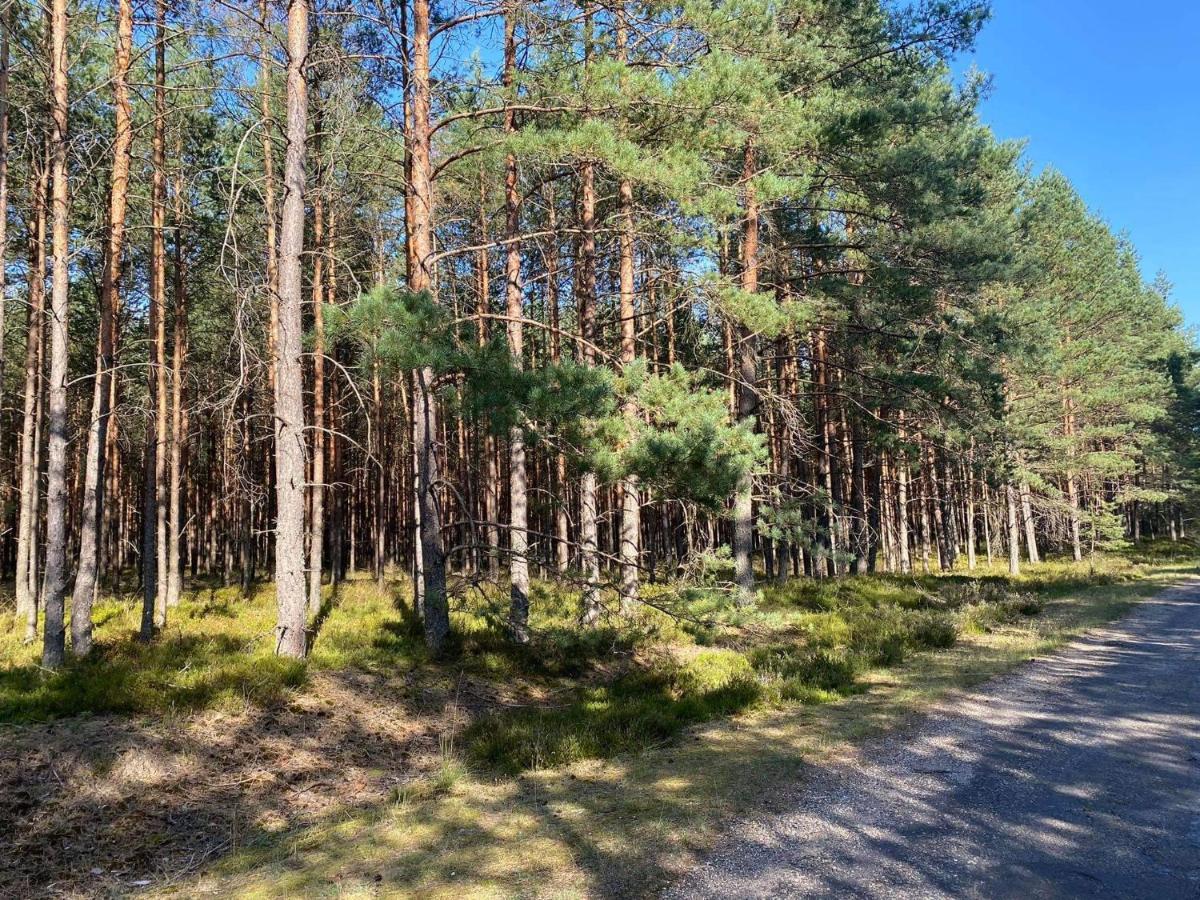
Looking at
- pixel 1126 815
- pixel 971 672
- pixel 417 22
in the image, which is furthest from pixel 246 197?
pixel 1126 815

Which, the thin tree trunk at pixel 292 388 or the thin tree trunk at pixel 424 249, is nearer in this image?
the thin tree trunk at pixel 292 388

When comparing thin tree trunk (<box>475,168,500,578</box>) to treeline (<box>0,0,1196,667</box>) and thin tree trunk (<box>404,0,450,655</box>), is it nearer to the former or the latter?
treeline (<box>0,0,1196,667</box>)

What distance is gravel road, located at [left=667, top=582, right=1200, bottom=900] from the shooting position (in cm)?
351

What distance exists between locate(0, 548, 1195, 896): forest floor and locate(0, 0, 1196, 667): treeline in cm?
101

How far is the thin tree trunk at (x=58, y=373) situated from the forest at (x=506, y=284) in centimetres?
5

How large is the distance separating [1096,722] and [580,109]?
29.5ft

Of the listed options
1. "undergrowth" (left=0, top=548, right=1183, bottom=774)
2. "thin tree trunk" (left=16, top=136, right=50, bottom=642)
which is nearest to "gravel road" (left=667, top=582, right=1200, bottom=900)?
"undergrowth" (left=0, top=548, right=1183, bottom=774)

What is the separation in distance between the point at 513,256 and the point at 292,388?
433 cm

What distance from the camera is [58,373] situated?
865cm

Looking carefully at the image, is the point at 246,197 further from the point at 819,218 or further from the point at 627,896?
the point at 627,896

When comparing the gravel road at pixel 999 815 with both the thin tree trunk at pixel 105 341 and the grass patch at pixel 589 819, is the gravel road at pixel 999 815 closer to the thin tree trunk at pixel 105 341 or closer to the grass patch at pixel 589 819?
the grass patch at pixel 589 819

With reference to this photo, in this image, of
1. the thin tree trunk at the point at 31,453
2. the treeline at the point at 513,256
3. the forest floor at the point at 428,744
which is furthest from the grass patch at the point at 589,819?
the thin tree trunk at the point at 31,453

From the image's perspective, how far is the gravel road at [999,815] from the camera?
351cm

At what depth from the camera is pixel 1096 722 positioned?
653 centimetres
